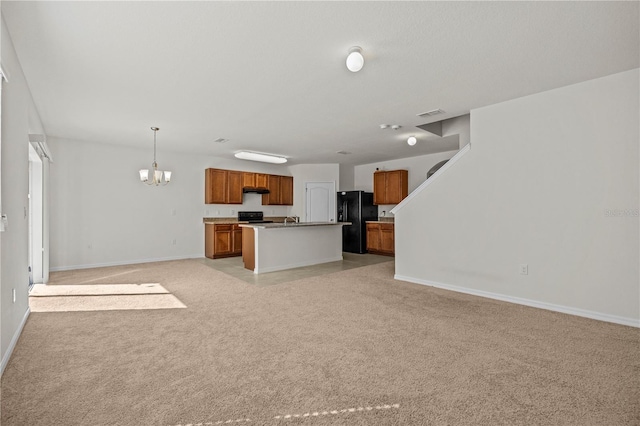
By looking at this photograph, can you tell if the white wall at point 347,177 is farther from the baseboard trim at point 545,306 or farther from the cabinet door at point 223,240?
the baseboard trim at point 545,306

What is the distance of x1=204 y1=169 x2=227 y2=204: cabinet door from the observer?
752 cm

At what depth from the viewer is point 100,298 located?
399 cm

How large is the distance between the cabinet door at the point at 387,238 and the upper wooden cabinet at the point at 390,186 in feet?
2.25

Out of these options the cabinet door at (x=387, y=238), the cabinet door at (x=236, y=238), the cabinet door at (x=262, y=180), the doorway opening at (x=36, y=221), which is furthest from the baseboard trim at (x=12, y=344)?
the cabinet door at (x=387, y=238)

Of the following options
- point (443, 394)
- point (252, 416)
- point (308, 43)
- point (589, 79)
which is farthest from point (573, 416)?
point (589, 79)

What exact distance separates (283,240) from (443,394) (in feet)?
14.6

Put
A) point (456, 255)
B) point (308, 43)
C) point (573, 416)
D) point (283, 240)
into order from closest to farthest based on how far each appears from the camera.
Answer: point (573, 416) < point (308, 43) < point (456, 255) < point (283, 240)

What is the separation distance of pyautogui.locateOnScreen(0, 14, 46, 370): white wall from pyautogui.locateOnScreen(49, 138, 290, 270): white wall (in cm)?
321

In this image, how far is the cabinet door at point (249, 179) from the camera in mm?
8086

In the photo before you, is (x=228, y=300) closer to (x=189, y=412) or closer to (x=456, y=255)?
(x=189, y=412)

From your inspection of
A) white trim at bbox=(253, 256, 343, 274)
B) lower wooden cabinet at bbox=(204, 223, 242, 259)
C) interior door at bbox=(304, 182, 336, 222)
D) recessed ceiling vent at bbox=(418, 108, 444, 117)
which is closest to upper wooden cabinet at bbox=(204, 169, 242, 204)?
lower wooden cabinet at bbox=(204, 223, 242, 259)

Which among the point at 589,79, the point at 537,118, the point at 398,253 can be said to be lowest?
the point at 398,253

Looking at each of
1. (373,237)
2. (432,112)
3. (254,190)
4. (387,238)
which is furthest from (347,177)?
(432,112)

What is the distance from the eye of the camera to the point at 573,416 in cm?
167
